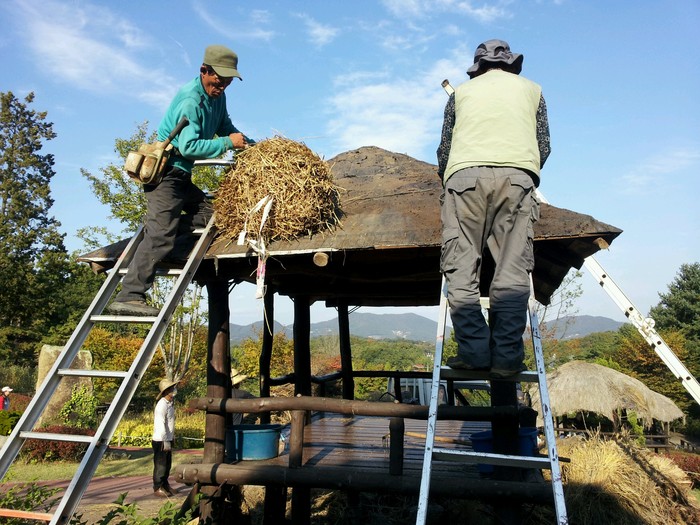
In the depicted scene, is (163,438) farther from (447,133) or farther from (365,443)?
(447,133)

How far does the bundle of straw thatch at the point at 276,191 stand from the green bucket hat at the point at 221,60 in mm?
756

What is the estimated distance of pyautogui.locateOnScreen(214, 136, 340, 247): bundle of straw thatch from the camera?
5.41 m

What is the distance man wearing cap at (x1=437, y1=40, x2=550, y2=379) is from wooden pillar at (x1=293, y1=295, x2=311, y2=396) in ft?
15.2

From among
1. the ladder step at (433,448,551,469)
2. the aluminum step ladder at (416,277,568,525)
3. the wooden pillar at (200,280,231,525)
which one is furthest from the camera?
the wooden pillar at (200,280,231,525)

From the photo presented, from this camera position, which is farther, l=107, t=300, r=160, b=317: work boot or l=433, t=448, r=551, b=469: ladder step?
l=107, t=300, r=160, b=317: work boot

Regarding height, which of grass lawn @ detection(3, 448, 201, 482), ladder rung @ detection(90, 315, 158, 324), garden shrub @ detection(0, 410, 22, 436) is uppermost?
ladder rung @ detection(90, 315, 158, 324)

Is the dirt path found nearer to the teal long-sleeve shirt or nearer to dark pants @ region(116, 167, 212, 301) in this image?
dark pants @ region(116, 167, 212, 301)

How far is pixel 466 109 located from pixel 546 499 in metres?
3.05

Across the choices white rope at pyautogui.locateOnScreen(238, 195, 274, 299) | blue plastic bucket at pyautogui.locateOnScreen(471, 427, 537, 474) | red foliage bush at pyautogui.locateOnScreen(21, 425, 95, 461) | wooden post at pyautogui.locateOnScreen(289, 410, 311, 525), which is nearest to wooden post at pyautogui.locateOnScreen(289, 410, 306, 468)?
wooden post at pyautogui.locateOnScreen(289, 410, 311, 525)

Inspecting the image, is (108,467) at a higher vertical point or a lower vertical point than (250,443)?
lower

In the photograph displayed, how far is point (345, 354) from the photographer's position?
1057 centimetres

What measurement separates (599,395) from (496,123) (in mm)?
20829

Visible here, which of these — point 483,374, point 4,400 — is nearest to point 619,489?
point 483,374

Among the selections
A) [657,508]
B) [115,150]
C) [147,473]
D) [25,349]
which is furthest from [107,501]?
[25,349]
